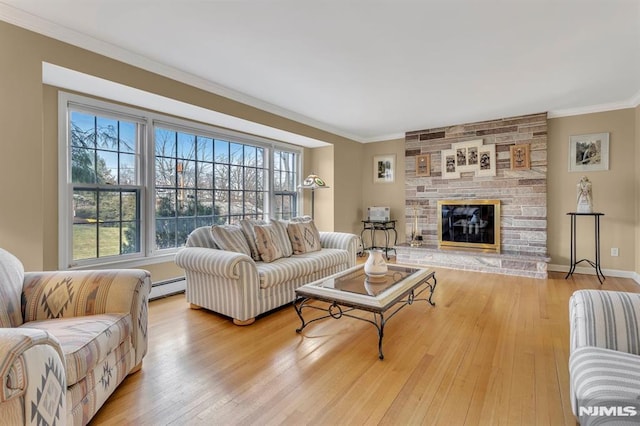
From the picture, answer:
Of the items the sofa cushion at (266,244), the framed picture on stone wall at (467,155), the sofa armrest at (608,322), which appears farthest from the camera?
the framed picture on stone wall at (467,155)

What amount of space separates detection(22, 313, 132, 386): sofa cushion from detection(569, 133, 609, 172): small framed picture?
227 inches

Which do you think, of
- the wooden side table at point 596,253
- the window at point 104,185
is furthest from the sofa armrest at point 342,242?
the wooden side table at point 596,253

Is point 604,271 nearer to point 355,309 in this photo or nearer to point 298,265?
point 355,309

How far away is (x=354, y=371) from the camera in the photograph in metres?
2.00

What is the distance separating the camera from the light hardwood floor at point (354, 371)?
5.24 feet

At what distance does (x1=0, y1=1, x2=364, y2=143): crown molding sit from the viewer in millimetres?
2245

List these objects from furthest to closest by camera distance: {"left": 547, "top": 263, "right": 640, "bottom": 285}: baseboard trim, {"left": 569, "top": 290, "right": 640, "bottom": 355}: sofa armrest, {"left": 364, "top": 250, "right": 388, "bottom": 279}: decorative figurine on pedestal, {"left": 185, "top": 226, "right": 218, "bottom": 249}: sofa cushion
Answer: {"left": 547, "top": 263, "right": 640, "bottom": 285}: baseboard trim < {"left": 185, "top": 226, "right": 218, "bottom": 249}: sofa cushion < {"left": 364, "top": 250, "right": 388, "bottom": 279}: decorative figurine on pedestal < {"left": 569, "top": 290, "right": 640, "bottom": 355}: sofa armrest

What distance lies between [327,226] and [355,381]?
13.1 feet

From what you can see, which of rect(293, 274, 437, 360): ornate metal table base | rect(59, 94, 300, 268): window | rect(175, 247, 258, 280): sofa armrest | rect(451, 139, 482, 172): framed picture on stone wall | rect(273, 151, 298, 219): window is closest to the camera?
rect(293, 274, 437, 360): ornate metal table base

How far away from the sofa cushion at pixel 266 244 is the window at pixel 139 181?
119 cm

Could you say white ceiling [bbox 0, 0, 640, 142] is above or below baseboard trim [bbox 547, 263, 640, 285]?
above

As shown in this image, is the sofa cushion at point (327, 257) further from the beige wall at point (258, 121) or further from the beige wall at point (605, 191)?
the beige wall at point (605, 191)

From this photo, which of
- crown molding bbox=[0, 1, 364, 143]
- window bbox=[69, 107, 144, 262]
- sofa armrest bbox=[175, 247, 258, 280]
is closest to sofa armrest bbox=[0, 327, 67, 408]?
sofa armrest bbox=[175, 247, 258, 280]

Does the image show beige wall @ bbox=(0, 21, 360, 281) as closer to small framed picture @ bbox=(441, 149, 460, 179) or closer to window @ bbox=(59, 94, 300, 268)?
window @ bbox=(59, 94, 300, 268)
